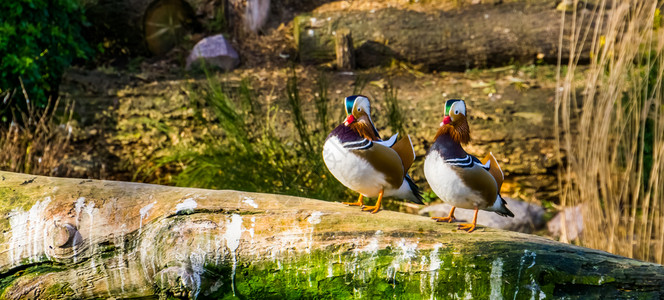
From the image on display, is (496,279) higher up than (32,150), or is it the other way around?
(32,150)

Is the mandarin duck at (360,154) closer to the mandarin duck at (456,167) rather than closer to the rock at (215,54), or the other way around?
the mandarin duck at (456,167)

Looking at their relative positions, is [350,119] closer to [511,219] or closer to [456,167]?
[456,167]

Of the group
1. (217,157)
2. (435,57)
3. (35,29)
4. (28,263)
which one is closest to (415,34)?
(435,57)

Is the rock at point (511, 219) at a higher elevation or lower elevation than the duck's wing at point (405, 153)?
lower

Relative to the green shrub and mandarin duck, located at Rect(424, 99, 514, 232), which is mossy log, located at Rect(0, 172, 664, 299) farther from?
the green shrub

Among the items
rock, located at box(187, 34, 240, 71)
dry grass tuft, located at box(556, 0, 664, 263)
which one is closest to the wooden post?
rock, located at box(187, 34, 240, 71)

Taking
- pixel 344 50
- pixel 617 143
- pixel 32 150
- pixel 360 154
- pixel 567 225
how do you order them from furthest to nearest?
pixel 344 50 < pixel 32 150 < pixel 567 225 < pixel 617 143 < pixel 360 154

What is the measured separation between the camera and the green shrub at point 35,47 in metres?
4.70

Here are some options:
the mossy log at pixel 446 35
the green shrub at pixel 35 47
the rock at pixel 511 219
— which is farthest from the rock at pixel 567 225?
the green shrub at pixel 35 47

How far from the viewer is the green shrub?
4695 mm

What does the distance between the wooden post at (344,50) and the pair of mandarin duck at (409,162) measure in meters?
3.52

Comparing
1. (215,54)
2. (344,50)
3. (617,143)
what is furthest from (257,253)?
(215,54)

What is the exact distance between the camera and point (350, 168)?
6.56ft

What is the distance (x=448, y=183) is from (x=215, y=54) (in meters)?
4.15
